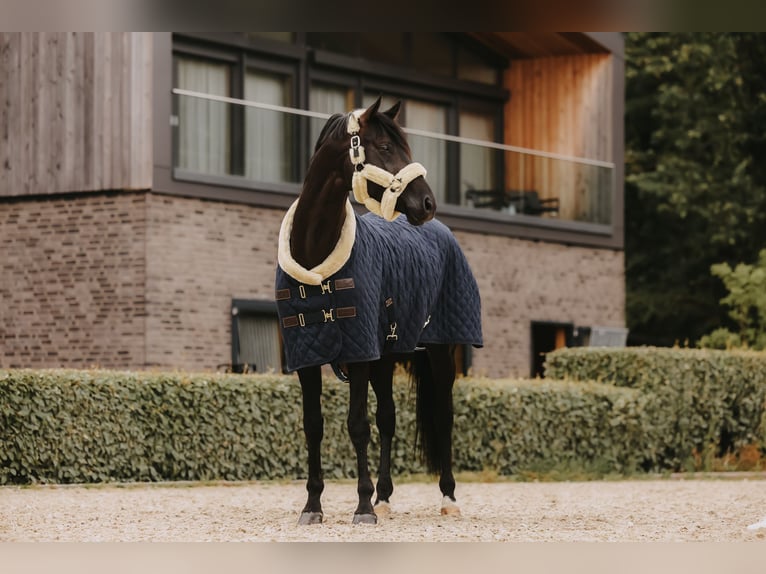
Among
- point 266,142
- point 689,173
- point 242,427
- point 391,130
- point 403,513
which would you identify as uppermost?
point 689,173

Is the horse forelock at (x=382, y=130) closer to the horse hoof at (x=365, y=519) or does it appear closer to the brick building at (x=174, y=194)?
the horse hoof at (x=365, y=519)

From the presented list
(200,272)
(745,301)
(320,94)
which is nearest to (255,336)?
(200,272)

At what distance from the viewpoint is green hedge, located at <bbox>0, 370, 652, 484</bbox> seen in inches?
500

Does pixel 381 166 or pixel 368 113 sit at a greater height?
pixel 368 113

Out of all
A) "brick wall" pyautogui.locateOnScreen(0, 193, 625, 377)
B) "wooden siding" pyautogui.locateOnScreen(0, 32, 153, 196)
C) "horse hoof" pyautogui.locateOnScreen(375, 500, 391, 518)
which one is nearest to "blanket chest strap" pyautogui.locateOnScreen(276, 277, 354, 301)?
"horse hoof" pyautogui.locateOnScreen(375, 500, 391, 518)

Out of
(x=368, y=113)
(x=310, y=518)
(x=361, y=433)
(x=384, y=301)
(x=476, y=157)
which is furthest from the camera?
(x=476, y=157)

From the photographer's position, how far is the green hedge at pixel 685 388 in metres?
16.2

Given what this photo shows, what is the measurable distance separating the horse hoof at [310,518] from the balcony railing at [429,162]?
9.84 meters

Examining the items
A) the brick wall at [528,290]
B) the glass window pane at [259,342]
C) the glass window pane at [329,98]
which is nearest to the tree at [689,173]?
the brick wall at [528,290]

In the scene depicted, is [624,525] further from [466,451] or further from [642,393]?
[642,393]

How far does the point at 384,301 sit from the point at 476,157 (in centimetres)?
1445

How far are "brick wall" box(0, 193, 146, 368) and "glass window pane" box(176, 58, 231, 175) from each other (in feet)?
3.74

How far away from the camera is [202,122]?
18.4 meters

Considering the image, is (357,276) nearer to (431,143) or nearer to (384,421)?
(384,421)
